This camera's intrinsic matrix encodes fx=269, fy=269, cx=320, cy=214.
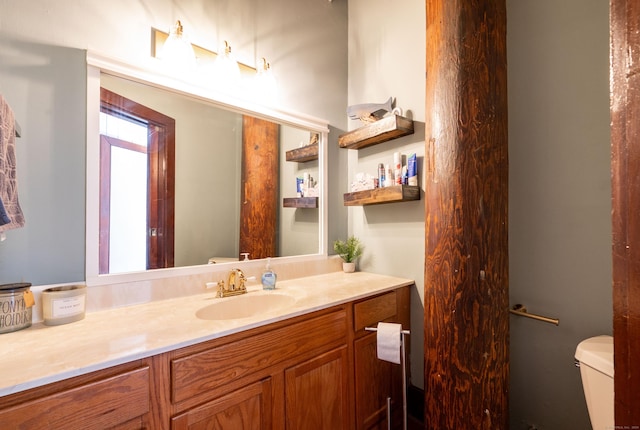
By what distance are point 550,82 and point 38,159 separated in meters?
2.17

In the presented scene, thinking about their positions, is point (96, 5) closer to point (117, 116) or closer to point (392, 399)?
point (117, 116)

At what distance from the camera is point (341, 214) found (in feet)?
6.83

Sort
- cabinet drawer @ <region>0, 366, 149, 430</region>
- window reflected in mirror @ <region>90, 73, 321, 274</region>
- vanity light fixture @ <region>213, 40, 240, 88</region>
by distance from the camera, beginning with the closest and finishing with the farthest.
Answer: cabinet drawer @ <region>0, 366, 149, 430</region> → window reflected in mirror @ <region>90, 73, 321, 274</region> → vanity light fixture @ <region>213, 40, 240, 88</region>

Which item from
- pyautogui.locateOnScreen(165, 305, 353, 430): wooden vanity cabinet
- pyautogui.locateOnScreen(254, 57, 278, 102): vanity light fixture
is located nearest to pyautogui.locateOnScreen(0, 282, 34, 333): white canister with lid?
pyautogui.locateOnScreen(165, 305, 353, 430): wooden vanity cabinet

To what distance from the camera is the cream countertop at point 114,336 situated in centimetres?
67

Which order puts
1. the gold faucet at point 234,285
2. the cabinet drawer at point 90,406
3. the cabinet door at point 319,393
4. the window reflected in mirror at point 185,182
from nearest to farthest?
1. the cabinet drawer at point 90,406
2. the cabinet door at point 319,393
3. the window reflected in mirror at point 185,182
4. the gold faucet at point 234,285

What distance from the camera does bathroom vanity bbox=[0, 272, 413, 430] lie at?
0.68m

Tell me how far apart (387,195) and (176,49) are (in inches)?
52.5

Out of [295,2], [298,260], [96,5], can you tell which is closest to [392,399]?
[298,260]

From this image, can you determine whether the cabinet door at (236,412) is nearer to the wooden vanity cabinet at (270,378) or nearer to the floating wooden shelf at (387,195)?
the wooden vanity cabinet at (270,378)

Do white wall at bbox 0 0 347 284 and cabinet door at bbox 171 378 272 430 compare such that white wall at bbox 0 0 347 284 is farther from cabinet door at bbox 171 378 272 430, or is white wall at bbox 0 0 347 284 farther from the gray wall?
the gray wall

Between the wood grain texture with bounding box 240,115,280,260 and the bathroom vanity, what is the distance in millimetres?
340

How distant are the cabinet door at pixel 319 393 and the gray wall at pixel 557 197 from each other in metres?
0.86

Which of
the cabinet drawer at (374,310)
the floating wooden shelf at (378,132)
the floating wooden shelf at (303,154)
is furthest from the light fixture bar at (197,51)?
the cabinet drawer at (374,310)
